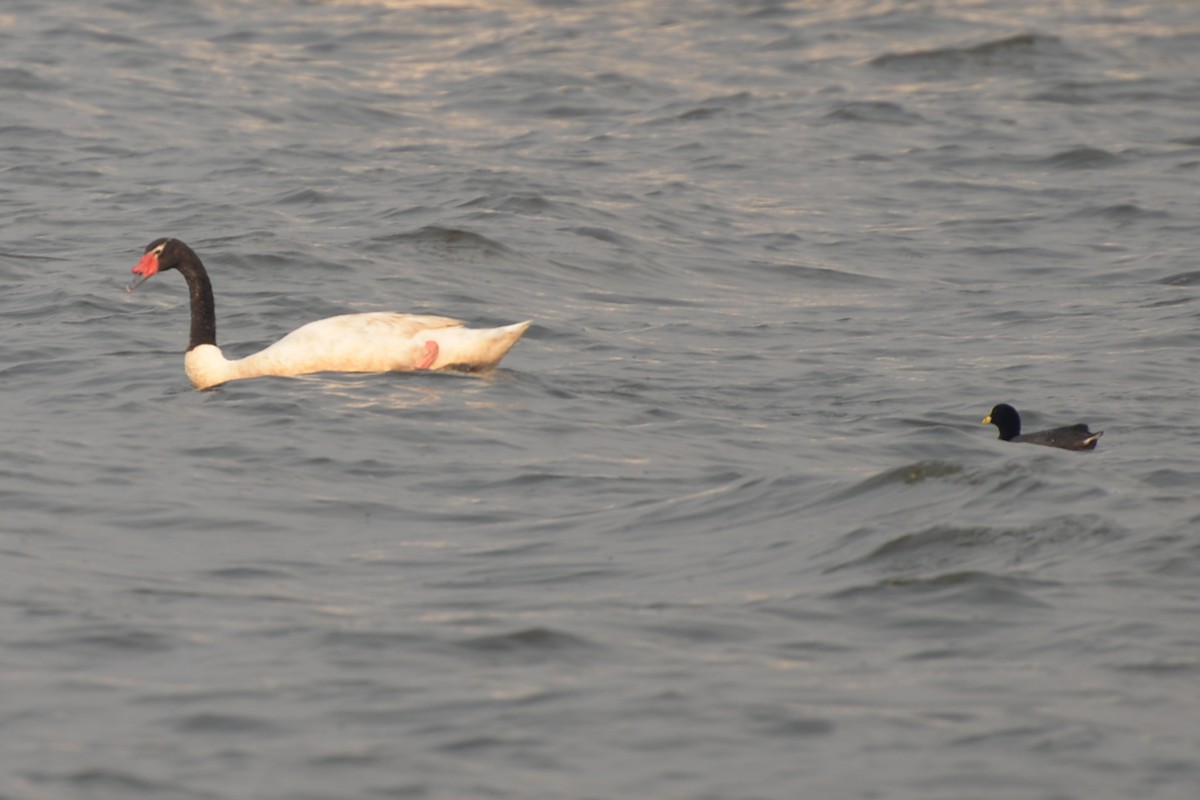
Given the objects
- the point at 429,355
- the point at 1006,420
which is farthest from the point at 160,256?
the point at 1006,420

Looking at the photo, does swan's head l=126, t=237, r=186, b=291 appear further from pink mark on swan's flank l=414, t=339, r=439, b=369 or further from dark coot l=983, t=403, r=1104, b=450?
dark coot l=983, t=403, r=1104, b=450

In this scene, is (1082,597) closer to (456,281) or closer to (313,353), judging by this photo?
(313,353)

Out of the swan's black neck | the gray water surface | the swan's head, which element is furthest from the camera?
the swan's head

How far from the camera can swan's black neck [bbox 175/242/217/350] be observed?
44.4 ft

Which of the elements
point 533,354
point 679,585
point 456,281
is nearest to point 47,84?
point 456,281

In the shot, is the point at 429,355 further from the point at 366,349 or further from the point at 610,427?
the point at 610,427

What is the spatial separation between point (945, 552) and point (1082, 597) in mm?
825

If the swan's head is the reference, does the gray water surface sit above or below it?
below

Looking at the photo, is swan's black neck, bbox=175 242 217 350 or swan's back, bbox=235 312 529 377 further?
swan's black neck, bbox=175 242 217 350

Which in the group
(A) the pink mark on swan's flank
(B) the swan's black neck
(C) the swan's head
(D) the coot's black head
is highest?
(C) the swan's head

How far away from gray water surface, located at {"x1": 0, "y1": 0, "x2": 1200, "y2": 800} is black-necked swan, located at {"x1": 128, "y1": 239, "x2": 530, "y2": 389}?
0.16m

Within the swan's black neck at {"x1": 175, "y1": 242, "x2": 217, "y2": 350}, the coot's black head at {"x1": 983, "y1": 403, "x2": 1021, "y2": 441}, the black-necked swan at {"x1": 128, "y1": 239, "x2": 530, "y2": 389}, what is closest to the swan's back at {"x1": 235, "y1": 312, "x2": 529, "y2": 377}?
the black-necked swan at {"x1": 128, "y1": 239, "x2": 530, "y2": 389}

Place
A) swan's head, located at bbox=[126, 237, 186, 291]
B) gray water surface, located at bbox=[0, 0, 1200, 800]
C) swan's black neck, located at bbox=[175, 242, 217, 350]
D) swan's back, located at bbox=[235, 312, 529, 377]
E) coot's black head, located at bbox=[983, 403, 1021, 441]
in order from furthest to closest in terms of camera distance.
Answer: swan's head, located at bbox=[126, 237, 186, 291]
swan's black neck, located at bbox=[175, 242, 217, 350]
swan's back, located at bbox=[235, 312, 529, 377]
coot's black head, located at bbox=[983, 403, 1021, 441]
gray water surface, located at bbox=[0, 0, 1200, 800]

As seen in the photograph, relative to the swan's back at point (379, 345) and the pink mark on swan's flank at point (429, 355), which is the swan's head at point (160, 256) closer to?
the swan's back at point (379, 345)
